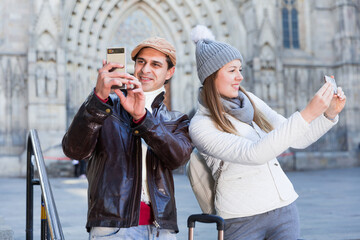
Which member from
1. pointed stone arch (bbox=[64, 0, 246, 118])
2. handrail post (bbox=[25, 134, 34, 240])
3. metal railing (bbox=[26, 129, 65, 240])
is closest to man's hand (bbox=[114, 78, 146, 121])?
metal railing (bbox=[26, 129, 65, 240])

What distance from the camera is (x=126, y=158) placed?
6.21 feet

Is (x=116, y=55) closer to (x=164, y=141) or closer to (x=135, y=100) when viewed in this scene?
(x=135, y=100)

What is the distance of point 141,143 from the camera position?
6.40ft

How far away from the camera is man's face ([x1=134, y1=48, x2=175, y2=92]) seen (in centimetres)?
208

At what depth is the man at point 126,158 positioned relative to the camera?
1.76 metres

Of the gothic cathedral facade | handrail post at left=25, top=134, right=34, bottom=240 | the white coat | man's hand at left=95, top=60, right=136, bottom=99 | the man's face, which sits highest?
the gothic cathedral facade

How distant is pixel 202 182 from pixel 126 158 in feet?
1.85

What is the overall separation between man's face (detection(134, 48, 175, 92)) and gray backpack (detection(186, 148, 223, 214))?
1.63 ft

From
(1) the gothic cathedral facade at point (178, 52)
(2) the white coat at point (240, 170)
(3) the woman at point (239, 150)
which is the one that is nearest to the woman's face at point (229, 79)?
(3) the woman at point (239, 150)

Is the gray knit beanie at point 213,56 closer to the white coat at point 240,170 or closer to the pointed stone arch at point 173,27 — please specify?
the white coat at point 240,170

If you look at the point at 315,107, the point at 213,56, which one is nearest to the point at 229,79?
the point at 213,56

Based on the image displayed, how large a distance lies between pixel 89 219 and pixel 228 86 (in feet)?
3.17

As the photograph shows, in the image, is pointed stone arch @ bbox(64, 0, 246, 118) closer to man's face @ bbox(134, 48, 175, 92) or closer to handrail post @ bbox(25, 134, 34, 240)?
handrail post @ bbox(25, 134, 34, 240)

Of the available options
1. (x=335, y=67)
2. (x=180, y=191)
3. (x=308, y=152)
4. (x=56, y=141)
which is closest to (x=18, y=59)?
(x=56, y=141)
